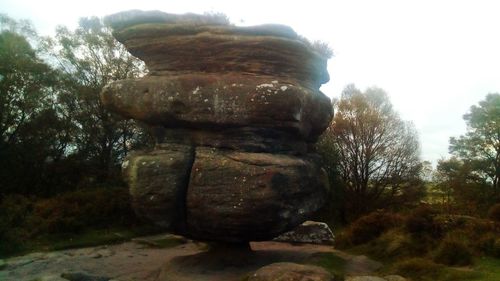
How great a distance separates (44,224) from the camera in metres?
19.0

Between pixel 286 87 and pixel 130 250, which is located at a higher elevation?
pixel 286 87

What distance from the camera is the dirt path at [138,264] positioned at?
511 inches

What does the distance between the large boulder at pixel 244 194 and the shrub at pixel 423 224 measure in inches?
190

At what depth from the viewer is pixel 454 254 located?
42.5 feet

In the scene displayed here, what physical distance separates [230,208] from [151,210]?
91.2 inches

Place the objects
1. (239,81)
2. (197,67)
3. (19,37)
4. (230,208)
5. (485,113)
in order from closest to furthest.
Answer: (230,208) < (239,81) < (197,67) < (19,37) < (485,113)

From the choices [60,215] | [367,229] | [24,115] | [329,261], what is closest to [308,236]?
[367,229]

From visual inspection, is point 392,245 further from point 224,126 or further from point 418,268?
point 224,126

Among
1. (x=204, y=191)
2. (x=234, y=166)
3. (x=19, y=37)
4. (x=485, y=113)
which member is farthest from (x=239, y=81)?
(x=485, y=113)

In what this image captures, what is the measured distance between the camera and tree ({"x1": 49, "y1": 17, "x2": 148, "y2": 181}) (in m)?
30.1

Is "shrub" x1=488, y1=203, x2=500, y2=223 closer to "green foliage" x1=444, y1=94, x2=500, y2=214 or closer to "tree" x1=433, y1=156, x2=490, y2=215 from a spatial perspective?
"tree" x1=433, y1=156, x2=490, y2=215

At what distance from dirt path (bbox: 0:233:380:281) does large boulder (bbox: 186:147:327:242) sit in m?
0.99

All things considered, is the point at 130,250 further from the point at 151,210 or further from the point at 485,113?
the point at 485,113

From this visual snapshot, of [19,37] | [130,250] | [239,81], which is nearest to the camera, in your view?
[239,81]
